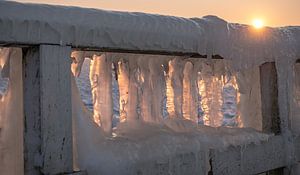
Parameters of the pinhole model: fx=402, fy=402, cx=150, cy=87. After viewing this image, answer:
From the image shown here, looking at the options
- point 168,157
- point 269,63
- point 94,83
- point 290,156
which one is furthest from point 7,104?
point 290,156

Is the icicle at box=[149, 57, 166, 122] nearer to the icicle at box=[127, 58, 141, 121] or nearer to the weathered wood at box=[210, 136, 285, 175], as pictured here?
the icicle at box=[127, 58, 141, 121]

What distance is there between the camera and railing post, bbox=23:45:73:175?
112 inches

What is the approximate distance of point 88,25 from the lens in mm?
3033

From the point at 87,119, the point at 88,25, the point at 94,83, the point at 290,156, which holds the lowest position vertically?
the point at 290,156

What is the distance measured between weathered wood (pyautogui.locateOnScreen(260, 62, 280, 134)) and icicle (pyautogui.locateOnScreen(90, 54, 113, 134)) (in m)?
1.91

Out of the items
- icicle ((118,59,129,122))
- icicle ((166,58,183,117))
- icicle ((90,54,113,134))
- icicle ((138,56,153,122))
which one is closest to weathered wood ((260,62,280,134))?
icicle ((166,58,183,117))

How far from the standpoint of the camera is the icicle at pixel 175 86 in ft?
14.3

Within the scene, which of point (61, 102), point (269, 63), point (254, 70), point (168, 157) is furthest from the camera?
point (254, 70)

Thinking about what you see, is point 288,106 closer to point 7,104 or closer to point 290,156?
point 290,156

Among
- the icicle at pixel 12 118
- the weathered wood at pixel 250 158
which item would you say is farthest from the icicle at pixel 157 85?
the icicle at pixel 12 118

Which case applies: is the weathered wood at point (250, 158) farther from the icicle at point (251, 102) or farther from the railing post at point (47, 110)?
the railing post at point (47, 110)

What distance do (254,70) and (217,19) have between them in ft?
4.09

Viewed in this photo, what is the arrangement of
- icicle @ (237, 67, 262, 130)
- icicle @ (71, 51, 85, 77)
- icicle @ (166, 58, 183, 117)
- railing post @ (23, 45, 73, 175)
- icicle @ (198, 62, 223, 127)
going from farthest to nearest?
1. icicle @ (198, 62, 223, 127)
2. icicle @ (237, 67, 262, 130)
3. icicle @ (166, 58, 183, 117)
4. icicle @ (71, 51, 85, 77)
5. railing post @ (23, 45, 73, 175)

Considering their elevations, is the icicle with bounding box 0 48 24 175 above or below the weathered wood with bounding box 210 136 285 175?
above
